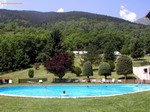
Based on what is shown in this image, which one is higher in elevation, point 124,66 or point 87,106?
point 124,66

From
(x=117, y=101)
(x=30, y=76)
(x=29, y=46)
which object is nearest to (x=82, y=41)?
(x=29, y=46)

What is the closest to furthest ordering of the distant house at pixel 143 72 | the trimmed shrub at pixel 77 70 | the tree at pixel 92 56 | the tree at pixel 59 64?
the tree at pixel 59 64 → the distant house at pixel 143 72 → the trimmed shrub at pixel 77 70 → the tree at pixel 92 56

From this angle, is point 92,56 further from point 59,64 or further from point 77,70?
point 59,64

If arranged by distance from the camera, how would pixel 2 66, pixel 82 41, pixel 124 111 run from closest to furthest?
pixel 124 111
pixel 2 66
pixel 82 41

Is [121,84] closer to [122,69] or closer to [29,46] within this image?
[122,69]

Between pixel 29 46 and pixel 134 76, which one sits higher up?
pixel 29 46

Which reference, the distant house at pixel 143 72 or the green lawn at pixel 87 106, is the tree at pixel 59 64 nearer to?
the distant house at pixel 143 72

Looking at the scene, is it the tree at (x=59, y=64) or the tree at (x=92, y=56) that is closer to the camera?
the tree at (x=59, y=64)

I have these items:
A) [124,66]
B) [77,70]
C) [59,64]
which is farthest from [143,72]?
[59,64]

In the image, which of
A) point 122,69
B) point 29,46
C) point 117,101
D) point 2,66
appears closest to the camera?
point 117,101

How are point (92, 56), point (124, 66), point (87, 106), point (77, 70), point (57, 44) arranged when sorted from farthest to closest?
point (57, 44), point (92, 56), point (77, 70), point (124, 66), point (87, 106)

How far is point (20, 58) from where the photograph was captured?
66.2m

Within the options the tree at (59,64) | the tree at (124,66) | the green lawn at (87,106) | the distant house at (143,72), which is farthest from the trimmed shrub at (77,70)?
the green lawn at (87,106)

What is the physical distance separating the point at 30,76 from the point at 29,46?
2446cm
